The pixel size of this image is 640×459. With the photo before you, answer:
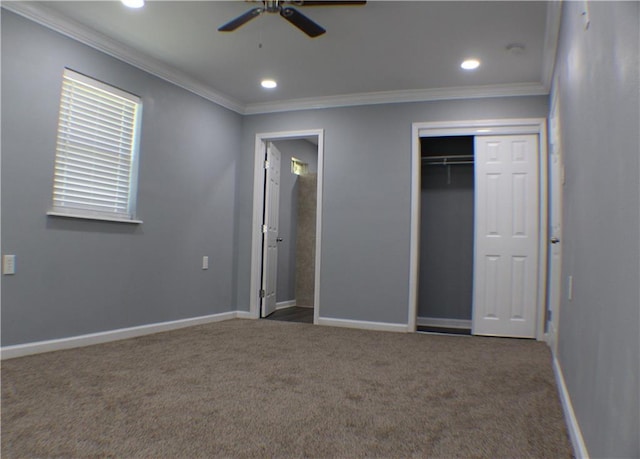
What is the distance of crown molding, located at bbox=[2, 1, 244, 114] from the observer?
3049mm

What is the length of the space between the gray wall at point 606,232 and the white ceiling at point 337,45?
119cm

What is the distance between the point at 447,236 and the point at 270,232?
212 cm

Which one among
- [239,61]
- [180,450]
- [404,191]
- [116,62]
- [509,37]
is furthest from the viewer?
[404,191]

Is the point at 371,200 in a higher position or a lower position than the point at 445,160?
lower

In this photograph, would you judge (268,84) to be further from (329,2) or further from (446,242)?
(446,242)

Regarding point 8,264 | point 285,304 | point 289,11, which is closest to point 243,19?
point 289,11

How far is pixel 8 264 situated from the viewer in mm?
2947

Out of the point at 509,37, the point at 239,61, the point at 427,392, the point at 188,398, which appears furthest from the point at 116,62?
the point at 427,392

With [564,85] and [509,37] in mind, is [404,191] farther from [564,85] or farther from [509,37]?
[564,85]

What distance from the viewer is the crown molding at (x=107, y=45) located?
3049 mm

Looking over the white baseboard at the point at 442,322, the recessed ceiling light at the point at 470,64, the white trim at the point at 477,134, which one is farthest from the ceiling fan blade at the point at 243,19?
the white baseboard at the point at 442,322

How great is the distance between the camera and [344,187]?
4805 millimetres

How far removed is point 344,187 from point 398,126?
34.1 inches

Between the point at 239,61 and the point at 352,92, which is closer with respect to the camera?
the point at 239,61
